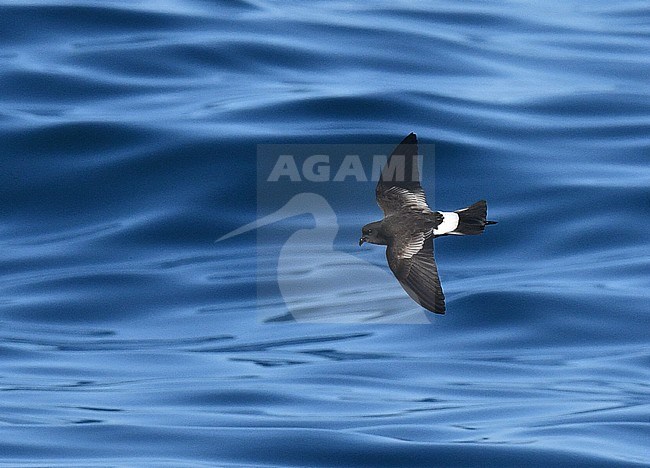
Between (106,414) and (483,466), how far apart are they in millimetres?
2543

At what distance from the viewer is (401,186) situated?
8094 mm

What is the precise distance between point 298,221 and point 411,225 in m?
6.67

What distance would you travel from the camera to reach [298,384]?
10.7 m

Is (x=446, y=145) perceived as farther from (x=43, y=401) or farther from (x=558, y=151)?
(x=43, y=401)

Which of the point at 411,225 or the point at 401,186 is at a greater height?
the point at 401,186
